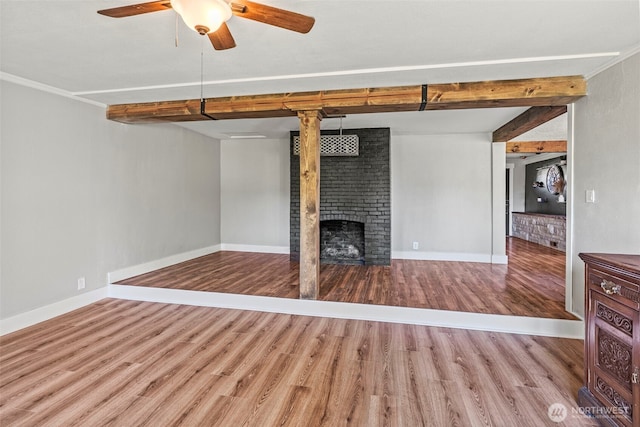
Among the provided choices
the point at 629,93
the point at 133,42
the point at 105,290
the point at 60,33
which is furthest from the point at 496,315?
the point at 105,290

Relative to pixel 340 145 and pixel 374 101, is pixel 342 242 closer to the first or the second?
pixel 340 145

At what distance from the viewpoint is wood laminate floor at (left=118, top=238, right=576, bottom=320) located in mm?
3365

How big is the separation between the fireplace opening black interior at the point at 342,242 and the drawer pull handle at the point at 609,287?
3728mm

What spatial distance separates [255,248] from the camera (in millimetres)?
6391

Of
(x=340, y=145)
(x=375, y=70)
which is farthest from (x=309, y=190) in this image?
(x=340, y=145)

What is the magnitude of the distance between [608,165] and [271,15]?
114 inches

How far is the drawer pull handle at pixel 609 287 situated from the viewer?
1.66m

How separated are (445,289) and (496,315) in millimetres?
863

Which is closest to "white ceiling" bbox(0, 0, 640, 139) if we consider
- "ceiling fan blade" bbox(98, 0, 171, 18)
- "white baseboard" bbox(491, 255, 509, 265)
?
"ceiling fan blade" bbox(98, 0, 171, 18)

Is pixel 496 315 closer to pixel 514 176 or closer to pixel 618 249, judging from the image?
pixel 618 249

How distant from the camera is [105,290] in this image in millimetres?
3953

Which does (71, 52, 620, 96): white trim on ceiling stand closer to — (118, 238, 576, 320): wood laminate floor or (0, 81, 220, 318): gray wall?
(0, 81, 220, 318): gray wall

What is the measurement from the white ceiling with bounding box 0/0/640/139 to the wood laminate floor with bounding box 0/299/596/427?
2.42m

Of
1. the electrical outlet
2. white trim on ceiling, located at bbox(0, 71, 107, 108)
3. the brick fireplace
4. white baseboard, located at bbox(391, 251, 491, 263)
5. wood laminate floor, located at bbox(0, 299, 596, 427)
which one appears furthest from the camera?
white baseboard, located at bbox(391, 251, 491, 263)
